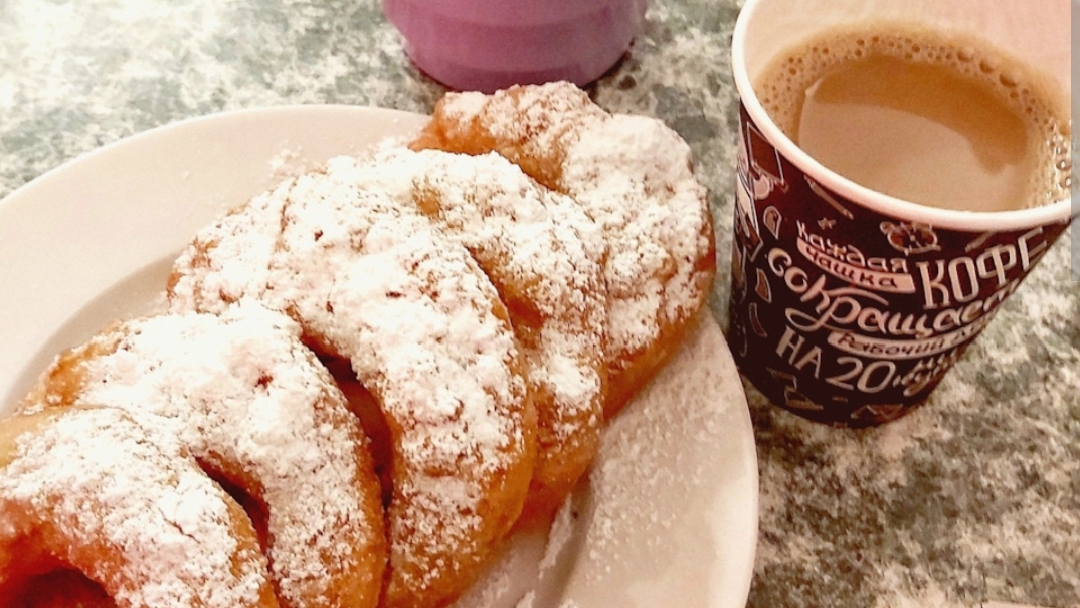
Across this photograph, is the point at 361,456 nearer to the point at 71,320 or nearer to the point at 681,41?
the point at 71,320

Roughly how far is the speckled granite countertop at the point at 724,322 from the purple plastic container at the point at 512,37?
0.19 ft

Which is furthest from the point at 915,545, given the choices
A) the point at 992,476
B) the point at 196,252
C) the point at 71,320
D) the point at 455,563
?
the point at 71,320

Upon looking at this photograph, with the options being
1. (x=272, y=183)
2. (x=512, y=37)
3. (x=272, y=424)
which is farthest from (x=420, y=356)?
(x=512, y=37)

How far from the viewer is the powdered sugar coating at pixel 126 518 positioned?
56 cm

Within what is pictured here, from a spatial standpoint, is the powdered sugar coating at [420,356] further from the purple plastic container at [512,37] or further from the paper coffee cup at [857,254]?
the purple plastic container at [512,37]

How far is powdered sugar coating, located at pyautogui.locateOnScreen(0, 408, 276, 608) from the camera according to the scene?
22.0 inches

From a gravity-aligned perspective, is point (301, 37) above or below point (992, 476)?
above

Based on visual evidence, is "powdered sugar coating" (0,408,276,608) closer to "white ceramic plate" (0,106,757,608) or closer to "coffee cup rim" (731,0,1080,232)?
"white ceramic plate" (0,106,757,608)

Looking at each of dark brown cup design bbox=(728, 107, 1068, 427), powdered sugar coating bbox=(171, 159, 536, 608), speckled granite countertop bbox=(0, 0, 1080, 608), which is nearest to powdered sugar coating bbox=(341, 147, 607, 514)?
powdered sugar coating bbox=(171, 159, 536, 608)

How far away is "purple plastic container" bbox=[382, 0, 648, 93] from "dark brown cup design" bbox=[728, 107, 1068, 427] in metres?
0.34

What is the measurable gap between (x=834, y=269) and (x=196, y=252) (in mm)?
501

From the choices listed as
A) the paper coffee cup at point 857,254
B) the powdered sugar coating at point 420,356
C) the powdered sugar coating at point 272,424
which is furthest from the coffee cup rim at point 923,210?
the powdered sugar coating at point 272,424

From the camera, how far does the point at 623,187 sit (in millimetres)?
813

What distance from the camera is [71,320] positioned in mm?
868
